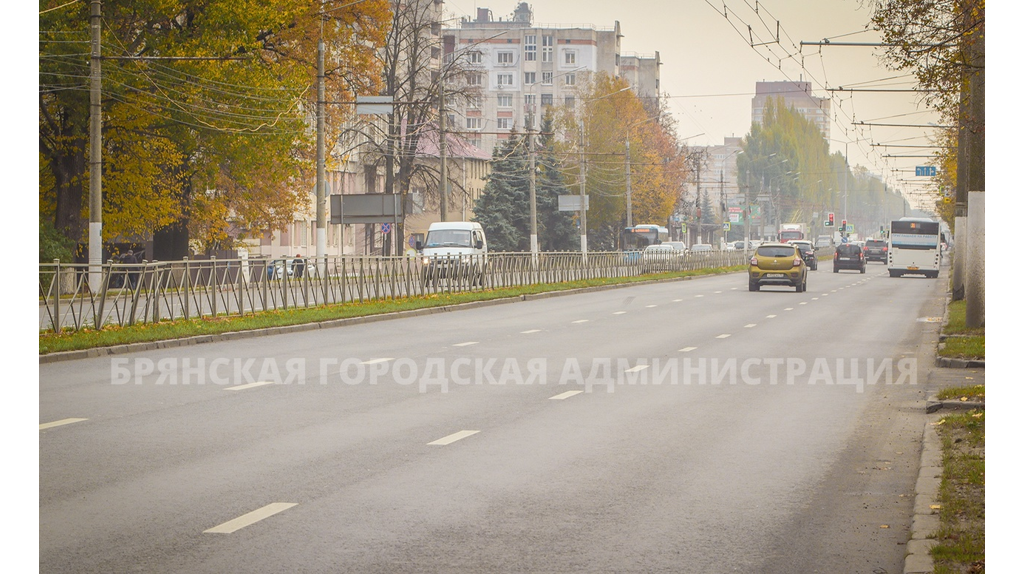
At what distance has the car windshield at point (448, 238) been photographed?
47094mm

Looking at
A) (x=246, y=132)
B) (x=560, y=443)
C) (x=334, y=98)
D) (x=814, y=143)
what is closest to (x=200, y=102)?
(x=246, y=132)

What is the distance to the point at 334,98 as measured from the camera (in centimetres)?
4928

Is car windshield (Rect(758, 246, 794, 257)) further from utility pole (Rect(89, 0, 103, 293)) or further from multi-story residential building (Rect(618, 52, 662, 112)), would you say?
multi-story residential building (Rect(618, 52, 662, 112))

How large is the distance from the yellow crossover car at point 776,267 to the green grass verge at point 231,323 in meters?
8.38

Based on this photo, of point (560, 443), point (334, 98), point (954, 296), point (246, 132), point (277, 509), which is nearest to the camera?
point (277, 509)

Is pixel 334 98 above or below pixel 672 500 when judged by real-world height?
above

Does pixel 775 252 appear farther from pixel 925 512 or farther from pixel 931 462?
pixel 925 512

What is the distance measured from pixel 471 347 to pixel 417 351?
1085 millimetres

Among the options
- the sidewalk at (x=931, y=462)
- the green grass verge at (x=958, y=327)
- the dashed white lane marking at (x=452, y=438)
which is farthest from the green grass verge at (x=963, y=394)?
the green grass verge at (x=958, y=327)

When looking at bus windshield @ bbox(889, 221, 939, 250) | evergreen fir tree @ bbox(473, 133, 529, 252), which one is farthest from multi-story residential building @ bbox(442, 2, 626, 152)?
bus windshield @ bbox(889, 221, 939, 250)

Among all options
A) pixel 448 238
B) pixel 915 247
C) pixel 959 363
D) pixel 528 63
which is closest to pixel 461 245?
pixel 448 238

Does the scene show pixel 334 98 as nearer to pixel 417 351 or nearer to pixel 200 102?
pixel 200 102

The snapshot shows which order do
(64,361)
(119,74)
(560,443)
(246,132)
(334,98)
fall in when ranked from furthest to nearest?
(334,98) → (246,132) → (119,74) → (64,361) → (560,443)

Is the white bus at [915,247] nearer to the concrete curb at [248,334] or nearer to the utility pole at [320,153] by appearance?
the concrete curb at [248,334]
